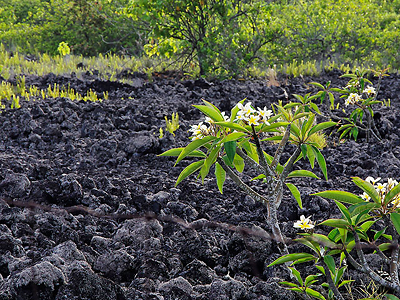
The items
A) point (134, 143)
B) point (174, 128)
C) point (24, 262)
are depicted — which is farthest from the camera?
point (174, 128)

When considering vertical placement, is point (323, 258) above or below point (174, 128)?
above

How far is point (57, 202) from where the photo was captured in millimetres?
2285

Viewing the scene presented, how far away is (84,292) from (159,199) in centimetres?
88

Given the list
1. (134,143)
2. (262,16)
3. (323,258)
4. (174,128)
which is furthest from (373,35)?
(323,258)

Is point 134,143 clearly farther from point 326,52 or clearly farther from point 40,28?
point 40,28

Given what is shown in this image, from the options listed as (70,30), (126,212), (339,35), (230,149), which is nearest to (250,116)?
(230,149)

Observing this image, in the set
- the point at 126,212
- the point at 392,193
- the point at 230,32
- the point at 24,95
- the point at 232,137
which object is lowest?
the point at 24,95

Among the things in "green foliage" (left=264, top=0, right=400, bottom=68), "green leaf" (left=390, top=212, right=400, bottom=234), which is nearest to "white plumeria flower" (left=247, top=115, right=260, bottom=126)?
"green leaf" (left=390, top=212, right=400, bottom=234)

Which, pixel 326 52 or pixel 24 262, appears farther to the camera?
pixel 326 52

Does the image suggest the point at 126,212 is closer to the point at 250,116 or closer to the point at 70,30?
the point at 250,116

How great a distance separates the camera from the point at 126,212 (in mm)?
2199

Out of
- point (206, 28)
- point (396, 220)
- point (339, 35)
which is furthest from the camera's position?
point (339, 35)

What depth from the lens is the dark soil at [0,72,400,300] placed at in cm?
159

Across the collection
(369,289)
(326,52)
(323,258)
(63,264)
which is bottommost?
(326,52)
